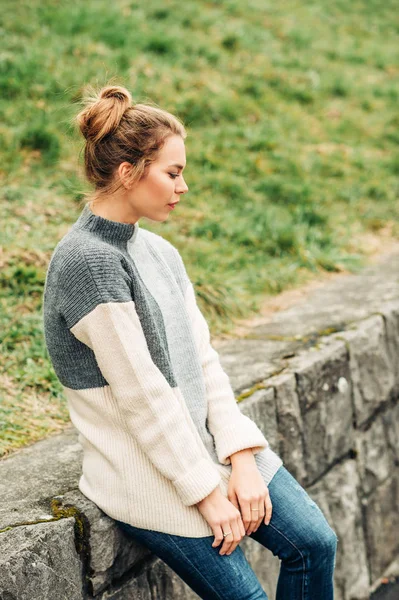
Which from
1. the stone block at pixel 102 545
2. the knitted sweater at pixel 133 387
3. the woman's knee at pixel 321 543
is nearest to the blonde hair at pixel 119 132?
the knitted sweater at pixel 133 387

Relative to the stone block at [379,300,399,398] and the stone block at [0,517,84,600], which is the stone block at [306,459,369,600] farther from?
the stone block at [0,517,84,600]

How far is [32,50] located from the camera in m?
5.62

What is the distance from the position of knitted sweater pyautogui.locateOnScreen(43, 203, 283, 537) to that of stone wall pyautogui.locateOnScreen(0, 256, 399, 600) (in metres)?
0.15

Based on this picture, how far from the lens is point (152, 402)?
1775mm

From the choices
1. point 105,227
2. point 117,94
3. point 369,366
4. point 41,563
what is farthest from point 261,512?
point 369,366

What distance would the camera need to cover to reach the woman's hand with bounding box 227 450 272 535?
6.14ft

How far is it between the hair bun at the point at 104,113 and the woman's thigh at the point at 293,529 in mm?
1039

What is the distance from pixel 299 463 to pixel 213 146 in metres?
3.18

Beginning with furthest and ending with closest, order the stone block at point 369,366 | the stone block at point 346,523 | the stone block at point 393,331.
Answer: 1. the stone block at point 393,331
2. the stone block at point 369,366
3. the stone block at point 346,523

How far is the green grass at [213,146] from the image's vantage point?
3.64 metres

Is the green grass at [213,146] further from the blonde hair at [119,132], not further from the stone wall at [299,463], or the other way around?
the blonde hair at [119,132]

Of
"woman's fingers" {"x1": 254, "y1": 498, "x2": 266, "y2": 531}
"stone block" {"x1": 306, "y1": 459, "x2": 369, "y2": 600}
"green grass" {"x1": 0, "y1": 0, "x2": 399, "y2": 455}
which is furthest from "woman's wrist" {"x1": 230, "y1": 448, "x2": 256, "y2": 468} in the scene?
"stone block" {"x1": 306, "y1": 459, "x2": 369, "y2": 600}

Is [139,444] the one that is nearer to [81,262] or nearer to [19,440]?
[81,262]

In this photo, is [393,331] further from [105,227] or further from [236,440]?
[105,227]
